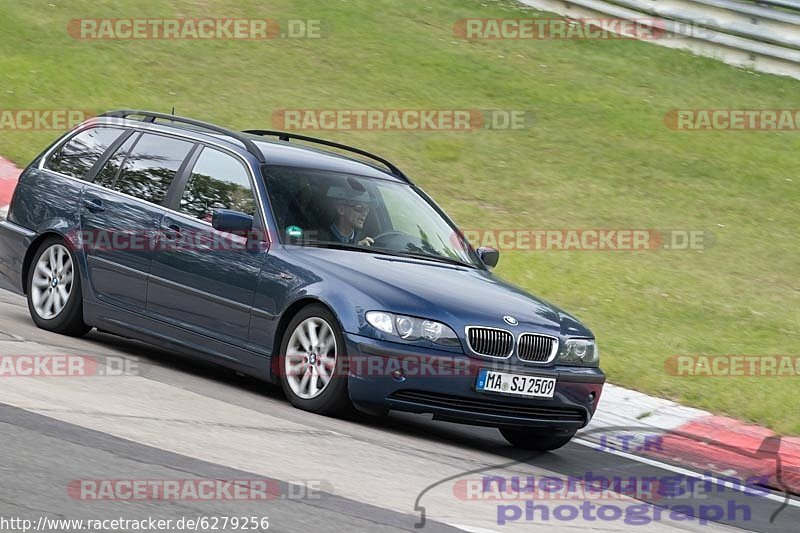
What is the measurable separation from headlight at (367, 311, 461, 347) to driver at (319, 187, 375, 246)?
1015 mm

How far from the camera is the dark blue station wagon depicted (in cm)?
784

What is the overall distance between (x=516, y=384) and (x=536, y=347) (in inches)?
11.4

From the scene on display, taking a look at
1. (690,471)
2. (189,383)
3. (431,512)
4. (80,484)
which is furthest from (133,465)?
(690,471)

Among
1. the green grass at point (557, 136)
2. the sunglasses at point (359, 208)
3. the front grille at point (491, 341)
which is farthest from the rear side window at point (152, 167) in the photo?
the green grass at point (557, 136)

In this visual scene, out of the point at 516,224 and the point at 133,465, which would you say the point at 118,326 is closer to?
the point at 133,465

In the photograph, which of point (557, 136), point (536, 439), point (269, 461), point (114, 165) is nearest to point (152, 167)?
point (114, 165)

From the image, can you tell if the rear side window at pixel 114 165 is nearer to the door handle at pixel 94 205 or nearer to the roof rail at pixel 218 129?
the door handle at pixel 94 205

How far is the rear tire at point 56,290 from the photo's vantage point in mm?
9570

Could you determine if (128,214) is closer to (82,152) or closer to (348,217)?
(82,152)

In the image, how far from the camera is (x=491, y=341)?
26.0 ft

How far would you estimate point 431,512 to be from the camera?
615 cm

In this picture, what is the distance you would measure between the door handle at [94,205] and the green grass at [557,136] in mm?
4268

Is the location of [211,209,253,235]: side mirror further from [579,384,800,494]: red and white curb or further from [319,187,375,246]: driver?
[579,384,800,494]: red and white curb

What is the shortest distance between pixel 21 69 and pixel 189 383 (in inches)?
483
